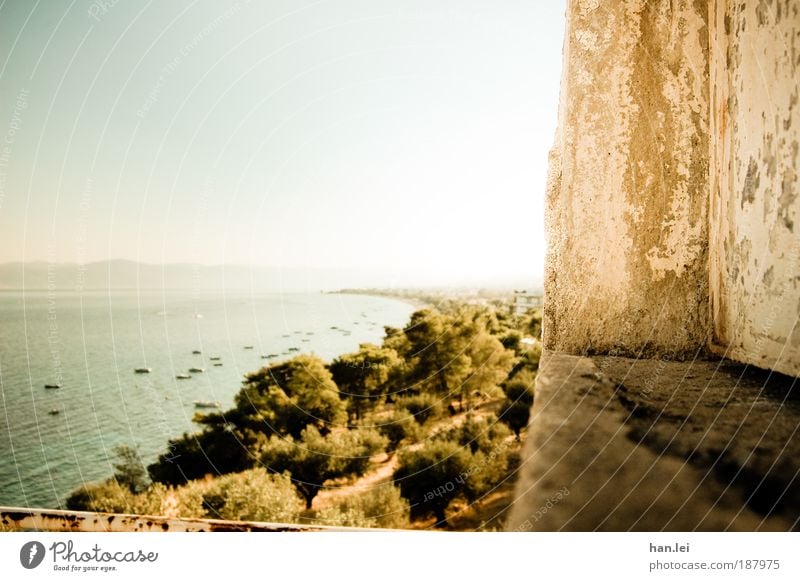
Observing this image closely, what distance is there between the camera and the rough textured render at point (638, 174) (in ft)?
5.19

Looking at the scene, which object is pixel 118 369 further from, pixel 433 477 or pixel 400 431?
pixel 433 477

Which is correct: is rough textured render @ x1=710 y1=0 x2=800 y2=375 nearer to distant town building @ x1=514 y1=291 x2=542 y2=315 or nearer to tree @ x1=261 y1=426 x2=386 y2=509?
tree @ x1=261 y1=426 x2=386 y2=509

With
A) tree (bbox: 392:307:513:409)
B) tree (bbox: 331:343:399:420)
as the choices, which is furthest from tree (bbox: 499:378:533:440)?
tree (bbox: 331:343:399:420)

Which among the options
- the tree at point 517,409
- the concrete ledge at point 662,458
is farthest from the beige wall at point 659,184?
the tree at point 517,409

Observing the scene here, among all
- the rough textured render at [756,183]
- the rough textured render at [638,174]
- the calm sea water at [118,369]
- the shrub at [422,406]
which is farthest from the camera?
the calm sea water at [118,369]

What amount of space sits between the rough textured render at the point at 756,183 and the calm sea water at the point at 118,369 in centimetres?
508

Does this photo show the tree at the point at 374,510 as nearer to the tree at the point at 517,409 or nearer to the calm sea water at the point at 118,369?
the tree at the point at 517,409

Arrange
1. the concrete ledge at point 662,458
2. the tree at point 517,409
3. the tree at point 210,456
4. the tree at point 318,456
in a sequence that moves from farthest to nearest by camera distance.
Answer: the tree at point 210,456, the tree at point 517,409, the tree at point 318,456, the concrete ledge at point 662,458

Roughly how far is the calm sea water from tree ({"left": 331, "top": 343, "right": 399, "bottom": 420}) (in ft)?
15.9

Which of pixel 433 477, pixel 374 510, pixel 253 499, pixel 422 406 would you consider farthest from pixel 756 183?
pixel 422 406

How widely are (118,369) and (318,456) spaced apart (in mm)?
38872

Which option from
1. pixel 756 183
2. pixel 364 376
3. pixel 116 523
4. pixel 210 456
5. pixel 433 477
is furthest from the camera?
pixel 364 376

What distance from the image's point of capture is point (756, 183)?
50.7 inches
